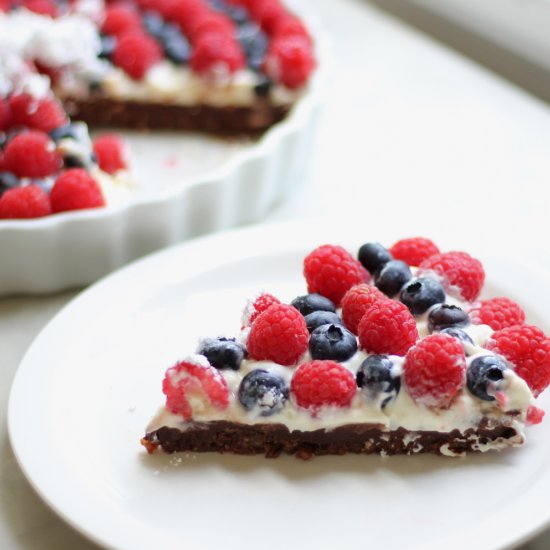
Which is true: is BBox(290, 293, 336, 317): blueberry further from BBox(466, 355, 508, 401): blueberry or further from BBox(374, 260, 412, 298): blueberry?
BBox(466, 355, 508, 401): blueberry

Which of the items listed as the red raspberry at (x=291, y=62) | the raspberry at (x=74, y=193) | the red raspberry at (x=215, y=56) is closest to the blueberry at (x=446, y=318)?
the raspberry at (x=74, y=193)

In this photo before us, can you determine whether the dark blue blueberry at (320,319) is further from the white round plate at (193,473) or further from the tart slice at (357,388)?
the white round plate at (193,473)

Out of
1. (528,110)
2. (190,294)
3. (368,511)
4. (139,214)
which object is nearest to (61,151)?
(139,214)

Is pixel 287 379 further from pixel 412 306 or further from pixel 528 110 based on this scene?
pixel 528 110

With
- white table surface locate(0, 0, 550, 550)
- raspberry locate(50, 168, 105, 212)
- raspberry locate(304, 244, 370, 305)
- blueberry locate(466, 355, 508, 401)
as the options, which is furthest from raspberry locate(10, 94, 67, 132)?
blueberry locate(466, 355, 508, 401)

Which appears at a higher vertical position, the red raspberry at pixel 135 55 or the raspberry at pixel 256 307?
the raspberry at pixel 256 307
